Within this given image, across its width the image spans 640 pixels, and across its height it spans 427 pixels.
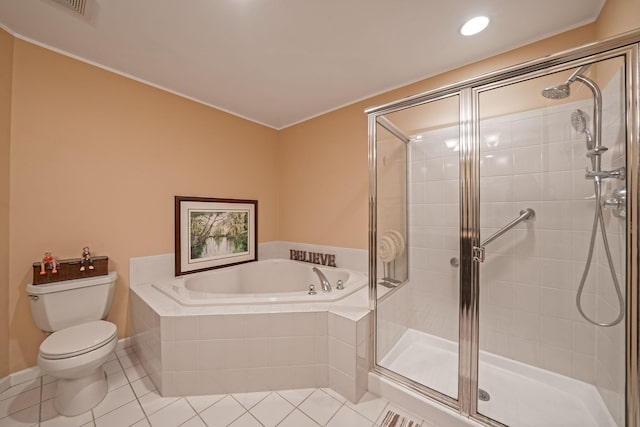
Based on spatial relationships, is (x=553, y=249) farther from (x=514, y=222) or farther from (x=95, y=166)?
(x=95, y=166)

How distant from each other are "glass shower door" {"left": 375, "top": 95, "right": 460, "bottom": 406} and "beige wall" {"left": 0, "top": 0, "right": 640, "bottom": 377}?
1.66ft

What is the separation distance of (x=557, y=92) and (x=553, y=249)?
2.94ft

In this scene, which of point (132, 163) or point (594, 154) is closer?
point (594, 154)

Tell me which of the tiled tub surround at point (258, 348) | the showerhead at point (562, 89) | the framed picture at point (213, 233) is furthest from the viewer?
the framed picture at point (213, 233)

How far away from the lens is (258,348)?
1.50m

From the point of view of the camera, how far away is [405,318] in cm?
192

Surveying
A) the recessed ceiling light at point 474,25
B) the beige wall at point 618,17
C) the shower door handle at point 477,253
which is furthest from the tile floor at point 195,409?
the recessed ceiling light at point 474,25

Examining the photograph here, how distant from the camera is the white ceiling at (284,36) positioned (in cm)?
133

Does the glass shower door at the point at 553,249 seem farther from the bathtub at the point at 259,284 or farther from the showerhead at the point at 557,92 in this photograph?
the bathtub at the point at 259,284

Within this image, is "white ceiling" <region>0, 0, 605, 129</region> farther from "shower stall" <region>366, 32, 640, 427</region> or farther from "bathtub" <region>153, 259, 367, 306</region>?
"bathtub" <region>153, 259, 367, 306</region>

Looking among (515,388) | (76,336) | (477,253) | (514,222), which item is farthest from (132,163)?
(515,388)

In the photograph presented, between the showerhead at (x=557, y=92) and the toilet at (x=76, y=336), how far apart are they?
2.84 meters

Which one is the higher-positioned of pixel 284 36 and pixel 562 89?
A: pixel 284 36

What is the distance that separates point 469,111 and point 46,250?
9.12 ft
